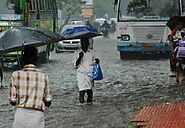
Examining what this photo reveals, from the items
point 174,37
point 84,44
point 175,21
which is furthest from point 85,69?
point 174,37

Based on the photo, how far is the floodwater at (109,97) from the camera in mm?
11266

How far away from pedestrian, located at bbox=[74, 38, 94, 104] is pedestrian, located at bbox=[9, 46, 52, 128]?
5864 mm

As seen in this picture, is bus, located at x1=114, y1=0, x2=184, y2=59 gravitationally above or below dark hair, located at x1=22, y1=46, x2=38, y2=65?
below

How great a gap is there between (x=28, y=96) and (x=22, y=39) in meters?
2.89

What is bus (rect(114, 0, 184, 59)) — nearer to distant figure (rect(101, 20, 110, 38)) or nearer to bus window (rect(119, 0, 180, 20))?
bus window (rect(119, 0, 180, 20))

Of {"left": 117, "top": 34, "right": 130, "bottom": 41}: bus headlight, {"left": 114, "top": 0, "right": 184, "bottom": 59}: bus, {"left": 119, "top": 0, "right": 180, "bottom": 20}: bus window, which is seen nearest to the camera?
{"left": 114, "top": 0, "right": 184, "bottom": 59}: bus

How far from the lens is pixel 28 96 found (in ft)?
23.8

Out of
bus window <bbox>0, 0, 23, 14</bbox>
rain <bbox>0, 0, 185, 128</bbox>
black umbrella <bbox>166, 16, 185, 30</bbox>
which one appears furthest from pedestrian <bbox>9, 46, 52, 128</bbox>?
bus window <bbox>0, 0, 23, 14</bbox>

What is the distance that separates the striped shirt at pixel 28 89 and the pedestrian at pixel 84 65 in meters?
5.88

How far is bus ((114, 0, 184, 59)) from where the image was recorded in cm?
2580

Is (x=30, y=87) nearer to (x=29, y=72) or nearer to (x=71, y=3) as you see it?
(x=29, y=72)

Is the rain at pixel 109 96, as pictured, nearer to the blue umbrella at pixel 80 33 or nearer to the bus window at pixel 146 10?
the blue umbrella at pixel 80 33

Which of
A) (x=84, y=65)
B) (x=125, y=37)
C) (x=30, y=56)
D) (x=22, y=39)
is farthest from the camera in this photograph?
(x=125, y=37)

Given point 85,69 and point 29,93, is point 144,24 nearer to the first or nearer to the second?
point 85,69
